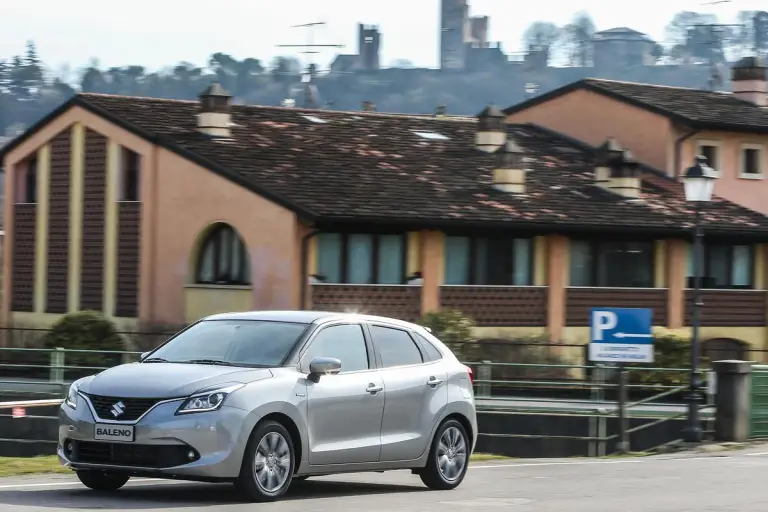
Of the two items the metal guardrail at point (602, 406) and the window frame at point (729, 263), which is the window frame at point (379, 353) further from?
the window frame at point (729, 263)

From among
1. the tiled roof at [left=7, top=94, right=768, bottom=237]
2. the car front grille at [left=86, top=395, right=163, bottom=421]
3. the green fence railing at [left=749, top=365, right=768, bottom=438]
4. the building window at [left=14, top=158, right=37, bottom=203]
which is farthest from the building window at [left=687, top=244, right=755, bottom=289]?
the car front grille at [left=86, top=395, right=163, bottom=421]

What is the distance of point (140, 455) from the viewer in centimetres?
1269

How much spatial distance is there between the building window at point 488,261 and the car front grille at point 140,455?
26.9 meters

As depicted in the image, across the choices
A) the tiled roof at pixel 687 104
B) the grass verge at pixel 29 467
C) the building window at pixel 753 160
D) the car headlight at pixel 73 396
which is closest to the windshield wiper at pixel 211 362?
the car headlight at pixel 73 396

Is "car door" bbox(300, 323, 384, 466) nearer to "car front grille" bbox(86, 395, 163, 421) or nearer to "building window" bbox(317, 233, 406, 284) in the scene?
"car front grille" bbox(86, 395, 163, 421)

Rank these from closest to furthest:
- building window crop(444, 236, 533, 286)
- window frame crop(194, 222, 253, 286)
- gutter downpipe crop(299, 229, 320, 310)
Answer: gutter downpipe crop(299, 229, 320, 310) → window frame crop(194, 222, 253, 286) → building window crop(444, 236, 533, 286)

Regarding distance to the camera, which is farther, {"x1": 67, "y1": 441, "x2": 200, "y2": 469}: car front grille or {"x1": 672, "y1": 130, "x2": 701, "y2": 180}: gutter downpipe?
{"x1": 672, "y1": 130, "x2": 701, "y2": 180}: gutter downpipe

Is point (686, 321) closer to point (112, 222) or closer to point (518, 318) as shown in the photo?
point (518, 318)

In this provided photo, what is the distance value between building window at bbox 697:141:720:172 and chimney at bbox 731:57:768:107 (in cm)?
538

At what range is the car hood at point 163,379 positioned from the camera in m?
12.7

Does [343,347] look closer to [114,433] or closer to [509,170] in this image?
[114,433]

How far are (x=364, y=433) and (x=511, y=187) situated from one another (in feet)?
90.3

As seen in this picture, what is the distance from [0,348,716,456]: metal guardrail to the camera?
25.1 metres

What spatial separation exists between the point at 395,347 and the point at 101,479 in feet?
9.04
